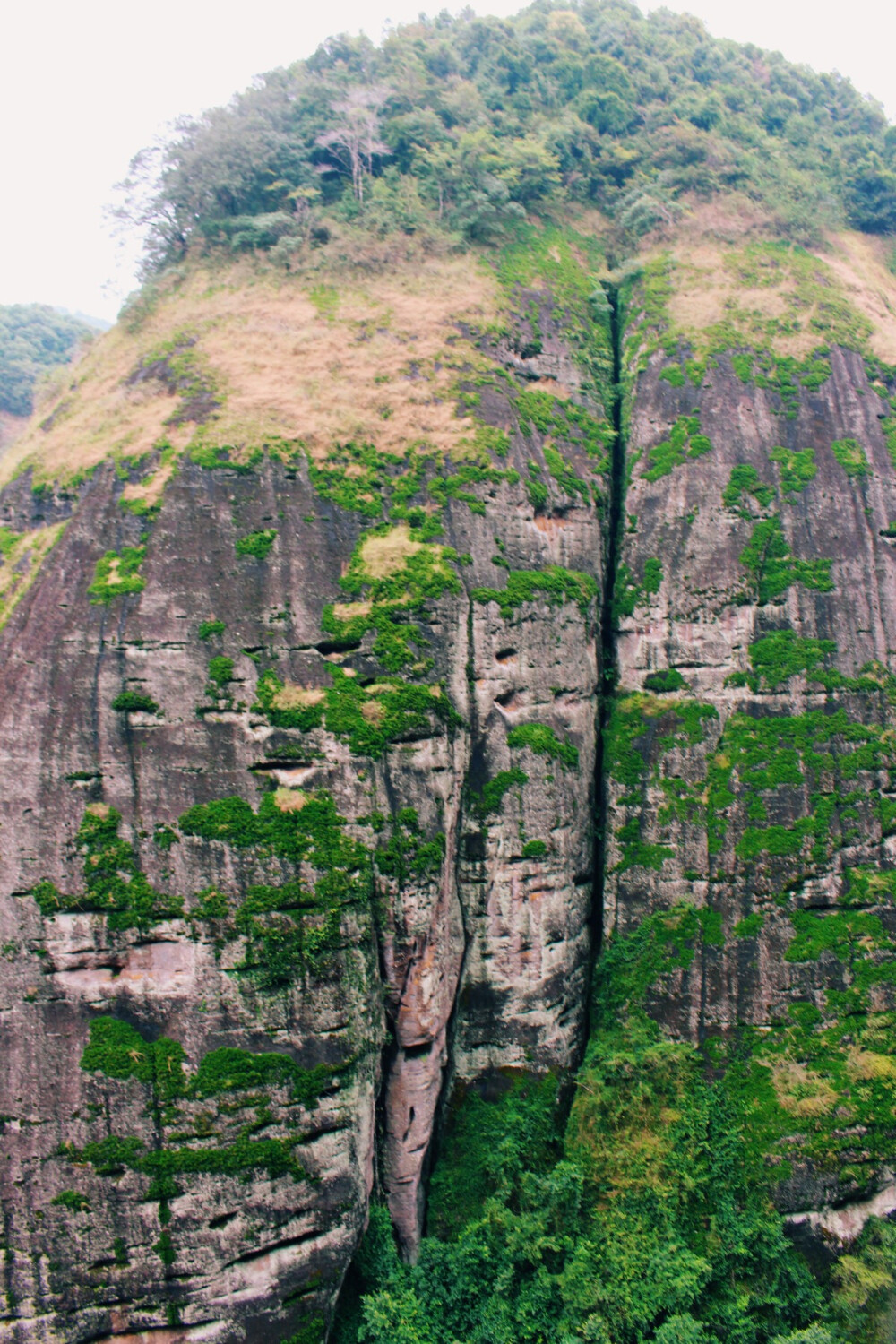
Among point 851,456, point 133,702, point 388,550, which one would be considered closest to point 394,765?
point 388,550

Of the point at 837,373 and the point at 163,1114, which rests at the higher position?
the point at 837,373

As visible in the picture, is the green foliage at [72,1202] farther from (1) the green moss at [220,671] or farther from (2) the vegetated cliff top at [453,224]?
(2) the vegetated cliff top at [453,224]

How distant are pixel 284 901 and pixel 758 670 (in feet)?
44.4

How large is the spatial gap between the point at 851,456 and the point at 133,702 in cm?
2039

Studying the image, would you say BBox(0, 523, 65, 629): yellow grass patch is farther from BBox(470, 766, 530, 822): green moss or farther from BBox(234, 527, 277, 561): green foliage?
BBox(470, 766, 530, 822): green moss

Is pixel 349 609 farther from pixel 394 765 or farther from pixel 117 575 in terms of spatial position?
pixel 117 575

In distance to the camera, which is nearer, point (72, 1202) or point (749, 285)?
point (72, 1202)

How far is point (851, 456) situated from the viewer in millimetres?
21156

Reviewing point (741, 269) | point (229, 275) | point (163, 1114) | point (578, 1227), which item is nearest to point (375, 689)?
point (163, 1114)

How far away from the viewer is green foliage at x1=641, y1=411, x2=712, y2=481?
21578mm

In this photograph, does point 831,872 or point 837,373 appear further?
point 837,373

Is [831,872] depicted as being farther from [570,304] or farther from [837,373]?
[570,304]

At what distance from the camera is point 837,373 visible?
72.9 feet

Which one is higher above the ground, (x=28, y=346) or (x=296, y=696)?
(x=28, y=346)
